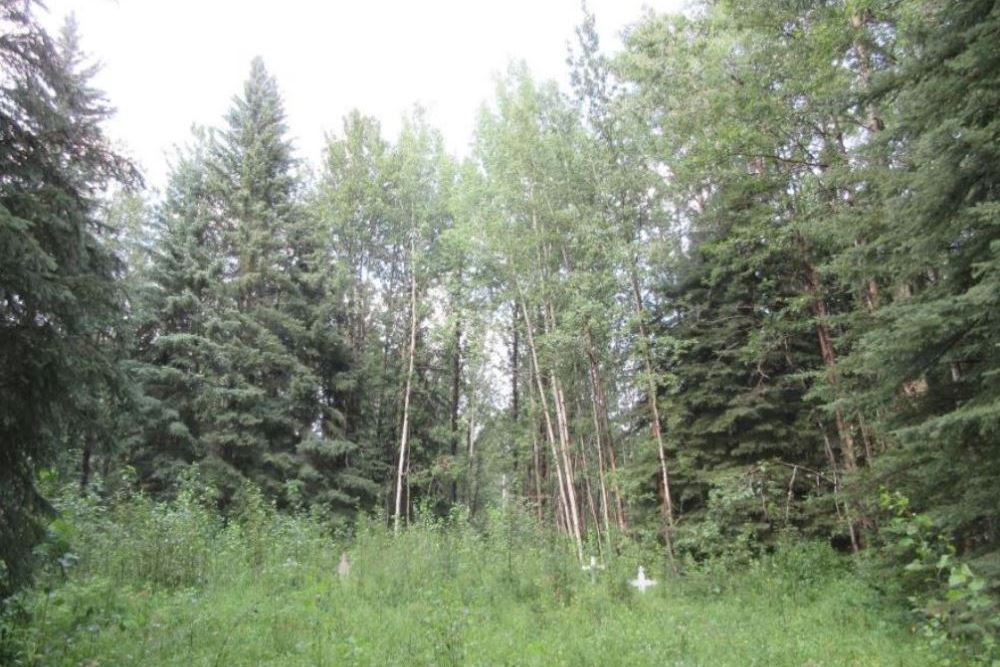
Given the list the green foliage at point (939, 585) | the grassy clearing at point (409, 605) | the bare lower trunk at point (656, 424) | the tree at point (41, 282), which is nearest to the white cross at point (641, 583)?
the grassy clearing at point (409, 605)

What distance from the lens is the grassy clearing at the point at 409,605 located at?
5.38 meters

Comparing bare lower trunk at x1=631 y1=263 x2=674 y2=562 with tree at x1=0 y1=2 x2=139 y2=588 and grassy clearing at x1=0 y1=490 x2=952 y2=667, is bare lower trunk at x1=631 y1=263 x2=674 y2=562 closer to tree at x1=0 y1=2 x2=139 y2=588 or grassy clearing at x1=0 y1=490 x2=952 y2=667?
grassy clearing at x1=0 y1=490 x2=952 y2=667

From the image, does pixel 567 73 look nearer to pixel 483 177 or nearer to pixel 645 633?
pixel 483 177

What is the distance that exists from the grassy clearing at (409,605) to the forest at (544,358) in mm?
62

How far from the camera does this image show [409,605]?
25.0ft

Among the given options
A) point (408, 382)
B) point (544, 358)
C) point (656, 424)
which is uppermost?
point (408, 382)

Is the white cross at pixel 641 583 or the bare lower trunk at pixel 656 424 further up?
the bare lower trunk at pixel 656 424

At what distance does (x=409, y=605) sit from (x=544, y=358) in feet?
30.1

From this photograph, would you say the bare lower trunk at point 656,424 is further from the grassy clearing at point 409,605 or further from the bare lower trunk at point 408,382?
the bare lower trunk at point 408,382

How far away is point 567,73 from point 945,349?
10.8 m

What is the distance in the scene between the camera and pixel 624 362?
1499 centimetres

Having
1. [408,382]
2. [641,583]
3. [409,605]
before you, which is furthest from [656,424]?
[408,382]

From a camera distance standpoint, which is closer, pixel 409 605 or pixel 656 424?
pixel 409 605

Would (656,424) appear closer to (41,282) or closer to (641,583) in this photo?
(641,583)
